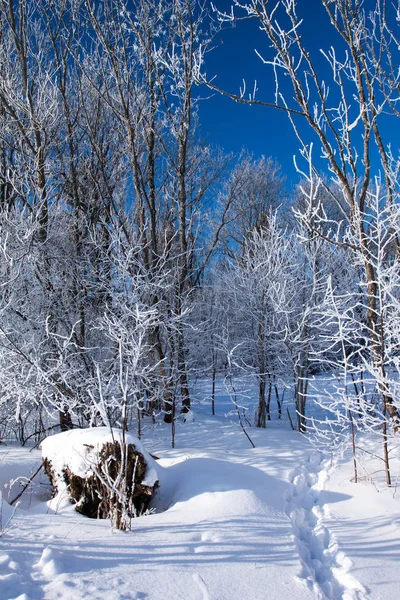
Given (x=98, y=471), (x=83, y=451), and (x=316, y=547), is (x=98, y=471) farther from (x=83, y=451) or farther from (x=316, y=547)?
(x=316, y=547)

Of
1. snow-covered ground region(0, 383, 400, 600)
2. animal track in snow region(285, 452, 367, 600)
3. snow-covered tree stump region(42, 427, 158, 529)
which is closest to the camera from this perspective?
snow-covered ground region(0, 383, 400, 600)

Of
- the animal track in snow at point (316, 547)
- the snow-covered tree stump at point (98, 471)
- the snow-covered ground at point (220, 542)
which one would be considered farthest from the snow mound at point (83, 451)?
the animal track in snow at point (316, 547)

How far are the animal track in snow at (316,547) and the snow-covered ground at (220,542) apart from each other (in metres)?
0.01

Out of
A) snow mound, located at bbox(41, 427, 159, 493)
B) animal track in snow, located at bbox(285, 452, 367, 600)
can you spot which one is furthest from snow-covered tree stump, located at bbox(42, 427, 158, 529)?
animal track in snow, located at bbox(285, 452, 367, 600)

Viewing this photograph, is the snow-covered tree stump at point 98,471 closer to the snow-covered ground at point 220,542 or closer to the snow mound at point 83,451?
the snow mound at point 83,451

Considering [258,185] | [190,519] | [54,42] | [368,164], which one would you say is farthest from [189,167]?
[190,519]

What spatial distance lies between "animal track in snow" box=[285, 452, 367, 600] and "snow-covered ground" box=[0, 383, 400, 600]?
0.5 inches

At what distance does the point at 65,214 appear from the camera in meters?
8.65

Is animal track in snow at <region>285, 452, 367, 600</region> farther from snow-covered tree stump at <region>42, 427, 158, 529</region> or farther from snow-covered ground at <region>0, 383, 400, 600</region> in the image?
snow-covered tree stump at <region>42, 427, 158, 529</region>

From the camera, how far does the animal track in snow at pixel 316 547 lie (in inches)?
103

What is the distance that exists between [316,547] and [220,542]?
3.06ft

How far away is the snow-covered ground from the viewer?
7.82 feet

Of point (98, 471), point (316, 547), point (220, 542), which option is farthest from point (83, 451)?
point (316, 547)

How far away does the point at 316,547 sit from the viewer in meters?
3.34
